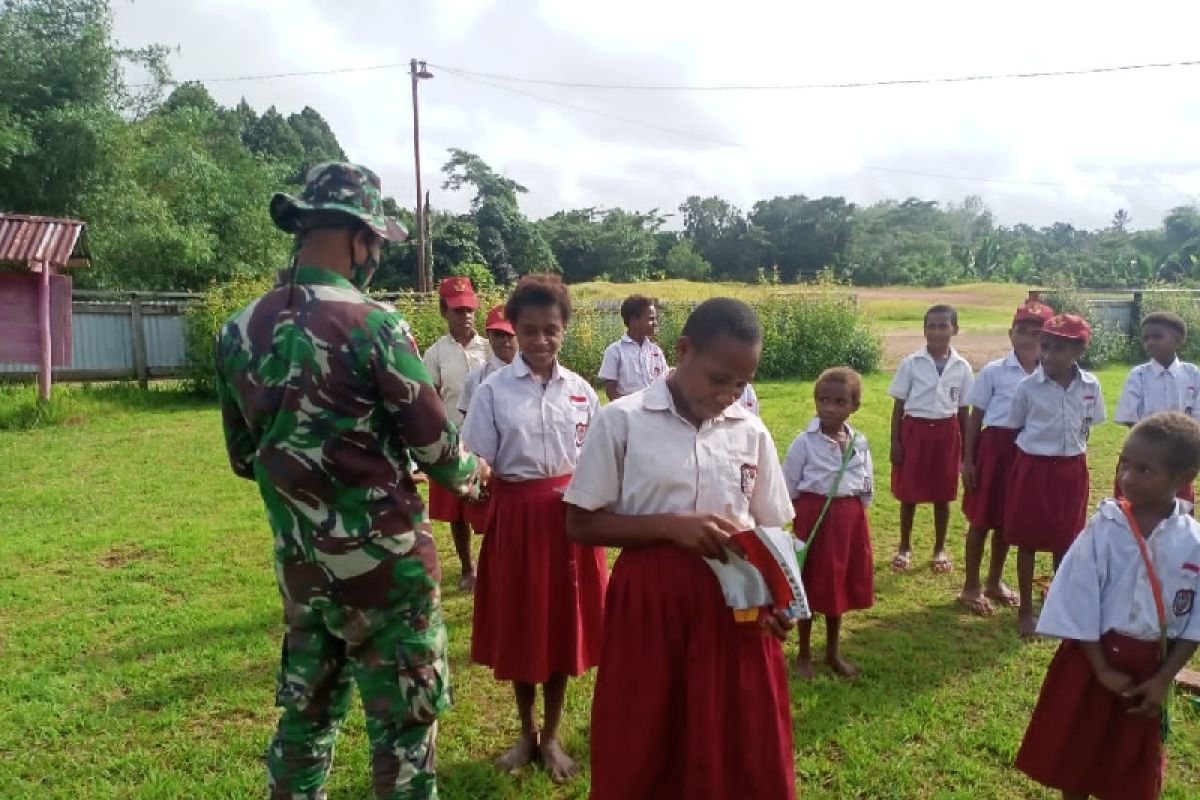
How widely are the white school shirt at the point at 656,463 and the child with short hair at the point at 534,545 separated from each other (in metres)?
0.92

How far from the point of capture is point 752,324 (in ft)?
7.14

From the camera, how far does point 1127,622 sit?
2.50 m

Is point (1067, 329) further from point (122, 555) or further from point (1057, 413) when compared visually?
point (122, 555)

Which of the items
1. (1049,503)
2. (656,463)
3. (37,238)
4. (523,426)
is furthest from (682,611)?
(37,238)

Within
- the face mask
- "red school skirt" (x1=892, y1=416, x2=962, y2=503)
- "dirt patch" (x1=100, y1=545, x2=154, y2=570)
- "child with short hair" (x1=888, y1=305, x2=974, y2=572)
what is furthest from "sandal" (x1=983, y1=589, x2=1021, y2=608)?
"dirt patch" (x1=100, y1=545, x2=154, y2=570)

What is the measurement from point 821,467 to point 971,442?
1.58 m

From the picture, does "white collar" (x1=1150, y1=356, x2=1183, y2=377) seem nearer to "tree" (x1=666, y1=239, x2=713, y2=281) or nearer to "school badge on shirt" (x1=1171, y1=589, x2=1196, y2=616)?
"school badge on shirt" (x1=1171, y1=589, x2=1196, y2=616)

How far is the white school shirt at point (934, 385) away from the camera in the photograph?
5.52 m

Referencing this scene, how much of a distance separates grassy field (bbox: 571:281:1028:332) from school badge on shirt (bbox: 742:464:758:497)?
48.0ft

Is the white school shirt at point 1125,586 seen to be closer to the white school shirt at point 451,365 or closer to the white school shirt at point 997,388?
the white school shirt at point 997,388

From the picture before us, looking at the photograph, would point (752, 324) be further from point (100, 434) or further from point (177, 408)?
point (177, 408)

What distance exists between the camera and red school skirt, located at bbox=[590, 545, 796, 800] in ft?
7.10

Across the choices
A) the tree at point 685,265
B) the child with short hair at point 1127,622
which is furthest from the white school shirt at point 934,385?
the tree at point 685,265

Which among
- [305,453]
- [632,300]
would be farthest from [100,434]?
[305,453]
